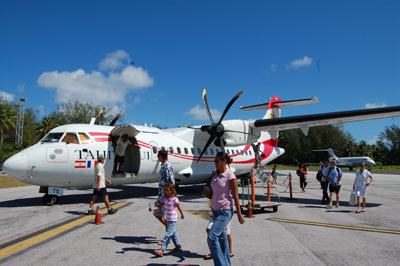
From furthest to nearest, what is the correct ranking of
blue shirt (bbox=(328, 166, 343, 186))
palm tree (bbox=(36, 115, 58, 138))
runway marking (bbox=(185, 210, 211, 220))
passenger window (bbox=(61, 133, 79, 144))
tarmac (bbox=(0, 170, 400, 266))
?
palm tree (bbox=(36, 115, 58, 138)) < blue shirt (bbox=(328, 166, 343, 186)) < passenger window (bbox=(61, 133, 79, 144)) < runway marking (bbox=(185, 210, 211, 220)) < tarmac (bbox=(0, 170, 400, 266))

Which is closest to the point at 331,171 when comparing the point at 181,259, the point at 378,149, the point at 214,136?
the point at 214,136

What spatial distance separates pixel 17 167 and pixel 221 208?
313 inches

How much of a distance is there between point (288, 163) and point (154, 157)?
69087mm

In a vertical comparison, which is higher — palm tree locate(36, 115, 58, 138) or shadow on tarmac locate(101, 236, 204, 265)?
palm tree locate(36, 115, 58, 138)

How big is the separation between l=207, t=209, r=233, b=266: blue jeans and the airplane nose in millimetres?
7735

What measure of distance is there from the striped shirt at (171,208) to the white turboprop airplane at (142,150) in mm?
6193

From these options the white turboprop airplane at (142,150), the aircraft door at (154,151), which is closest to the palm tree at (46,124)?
the white turboprop airplane at (142,150)

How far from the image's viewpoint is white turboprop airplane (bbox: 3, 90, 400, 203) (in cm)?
963

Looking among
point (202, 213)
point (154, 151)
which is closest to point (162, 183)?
point (202, 213)

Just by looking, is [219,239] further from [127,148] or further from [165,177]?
[127,148]

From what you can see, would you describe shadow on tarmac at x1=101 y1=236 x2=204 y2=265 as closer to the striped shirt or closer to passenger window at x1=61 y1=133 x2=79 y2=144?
the striped shirt

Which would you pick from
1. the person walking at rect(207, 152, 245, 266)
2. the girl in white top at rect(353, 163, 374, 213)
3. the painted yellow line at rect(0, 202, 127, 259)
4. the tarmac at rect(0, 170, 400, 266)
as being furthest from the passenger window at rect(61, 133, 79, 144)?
the girl in white top at rect(353, 163, 374, 213)

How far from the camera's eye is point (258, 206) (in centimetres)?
897

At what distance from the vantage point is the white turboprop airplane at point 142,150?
9633 millimetres
